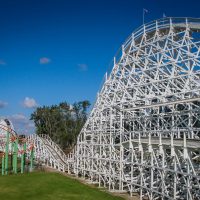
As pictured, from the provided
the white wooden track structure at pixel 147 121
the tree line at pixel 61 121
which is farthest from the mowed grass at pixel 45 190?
the tree line at pixel 61 121

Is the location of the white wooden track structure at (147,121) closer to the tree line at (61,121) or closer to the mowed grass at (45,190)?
the mowed grass at (45,190)

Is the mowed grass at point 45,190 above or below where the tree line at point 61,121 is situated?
below

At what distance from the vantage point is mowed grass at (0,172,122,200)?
1529 cm

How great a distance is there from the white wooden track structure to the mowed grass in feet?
6.34

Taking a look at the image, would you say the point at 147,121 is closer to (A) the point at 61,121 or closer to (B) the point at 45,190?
(B) the point at 45,190

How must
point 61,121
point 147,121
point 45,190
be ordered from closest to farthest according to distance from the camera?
point 45,190, point 147,121, point 61,121

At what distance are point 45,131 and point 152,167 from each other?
39.7m

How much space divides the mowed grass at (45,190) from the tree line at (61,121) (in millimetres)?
30684

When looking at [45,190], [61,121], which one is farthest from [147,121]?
[61,121]

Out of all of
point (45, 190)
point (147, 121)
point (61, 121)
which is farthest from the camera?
point (61, 121)

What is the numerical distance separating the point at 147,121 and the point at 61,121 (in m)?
34.9

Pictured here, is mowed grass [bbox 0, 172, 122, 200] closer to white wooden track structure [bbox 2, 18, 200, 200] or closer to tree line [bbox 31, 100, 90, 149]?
white wooden track structure [bbox 2, 18, 200, 200]

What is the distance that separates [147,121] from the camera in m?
19.0

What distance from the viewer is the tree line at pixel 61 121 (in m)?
51.2
